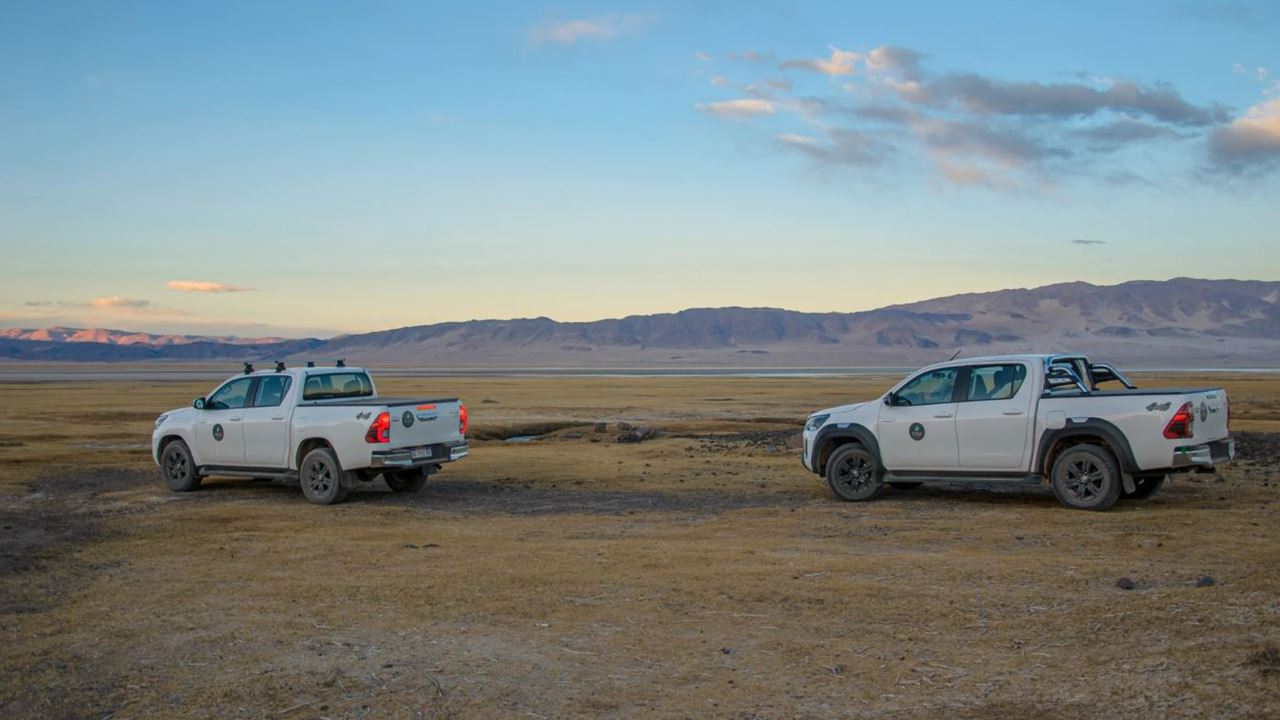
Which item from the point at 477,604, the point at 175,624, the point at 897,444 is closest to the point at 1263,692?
the point at 477,604

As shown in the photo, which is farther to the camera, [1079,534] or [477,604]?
[1079,534]

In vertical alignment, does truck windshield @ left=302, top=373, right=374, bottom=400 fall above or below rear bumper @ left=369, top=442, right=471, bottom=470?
above

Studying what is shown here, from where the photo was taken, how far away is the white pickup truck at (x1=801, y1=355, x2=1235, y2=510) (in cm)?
1303

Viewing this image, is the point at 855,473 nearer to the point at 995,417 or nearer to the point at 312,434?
the point at 995,417

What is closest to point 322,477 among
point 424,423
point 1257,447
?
point 424,423

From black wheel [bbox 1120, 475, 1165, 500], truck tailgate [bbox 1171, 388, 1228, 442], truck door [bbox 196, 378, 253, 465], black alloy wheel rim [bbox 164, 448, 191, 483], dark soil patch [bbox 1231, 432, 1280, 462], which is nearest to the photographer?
truck tailgate [bbox 1171, 388, 1228, 442]

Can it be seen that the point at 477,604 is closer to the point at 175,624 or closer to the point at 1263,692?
the point at 175,624

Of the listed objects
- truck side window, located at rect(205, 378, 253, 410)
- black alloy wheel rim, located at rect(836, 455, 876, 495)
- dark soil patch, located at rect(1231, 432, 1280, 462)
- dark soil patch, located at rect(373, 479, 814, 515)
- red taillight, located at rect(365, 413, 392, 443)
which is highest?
truck side window, located at rect(205, 378, 253, 410)

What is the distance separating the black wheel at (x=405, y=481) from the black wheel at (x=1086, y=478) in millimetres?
9183

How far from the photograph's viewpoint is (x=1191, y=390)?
13.5 m

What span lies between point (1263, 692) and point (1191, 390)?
803 cm

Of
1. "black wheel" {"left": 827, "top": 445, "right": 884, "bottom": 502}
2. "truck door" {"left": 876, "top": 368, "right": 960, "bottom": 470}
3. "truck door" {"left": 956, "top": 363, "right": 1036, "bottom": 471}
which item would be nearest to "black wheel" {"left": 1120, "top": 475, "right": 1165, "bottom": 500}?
"truck door" {"left": 956, "top": 363, "right": 1036, "bottom": 471}

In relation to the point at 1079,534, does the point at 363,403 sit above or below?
above

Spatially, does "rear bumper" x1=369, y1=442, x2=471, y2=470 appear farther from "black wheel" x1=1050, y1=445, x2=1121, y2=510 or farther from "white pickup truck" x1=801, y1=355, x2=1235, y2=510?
"black wheel" x1=1050, y1=445, x2=1121, y2=510
